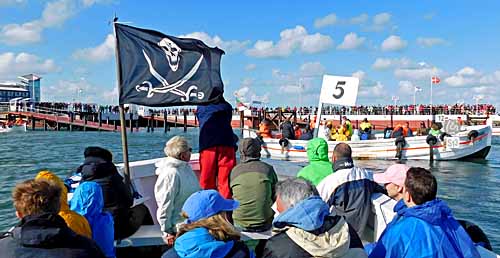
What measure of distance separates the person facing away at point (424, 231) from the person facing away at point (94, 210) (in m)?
1.89

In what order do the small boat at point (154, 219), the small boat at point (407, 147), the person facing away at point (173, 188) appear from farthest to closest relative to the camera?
1. the small boat at point (407, 147)
2. the person facing away at point (173, 188)
3. the small boat at point (154, 219)

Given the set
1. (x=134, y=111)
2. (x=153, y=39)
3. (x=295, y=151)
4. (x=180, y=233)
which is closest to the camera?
(x=180, y=233)

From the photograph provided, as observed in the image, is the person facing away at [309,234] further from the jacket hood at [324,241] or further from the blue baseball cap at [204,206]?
the blue baseball cap at [204,206]

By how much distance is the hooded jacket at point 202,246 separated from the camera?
2.45 metres

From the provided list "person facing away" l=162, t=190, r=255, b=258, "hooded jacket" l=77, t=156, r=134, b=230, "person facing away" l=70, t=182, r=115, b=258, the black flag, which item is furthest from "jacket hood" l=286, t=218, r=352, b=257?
the black flag

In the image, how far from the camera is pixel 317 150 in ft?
15.3

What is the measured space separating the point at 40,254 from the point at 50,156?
Result: 24099mm

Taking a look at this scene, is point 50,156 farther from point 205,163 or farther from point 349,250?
point 349,250

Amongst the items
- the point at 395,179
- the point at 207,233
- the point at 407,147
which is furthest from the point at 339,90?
the point at 207,233

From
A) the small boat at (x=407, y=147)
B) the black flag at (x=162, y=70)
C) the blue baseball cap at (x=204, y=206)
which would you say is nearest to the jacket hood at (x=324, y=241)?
the blue baseball cap at (x=204, y=206)

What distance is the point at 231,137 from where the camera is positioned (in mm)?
5262

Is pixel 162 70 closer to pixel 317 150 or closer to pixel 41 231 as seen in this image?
pixel 317 150

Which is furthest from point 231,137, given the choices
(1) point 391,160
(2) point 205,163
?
(1) point 391,160

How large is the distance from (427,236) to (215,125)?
291 centimetres
